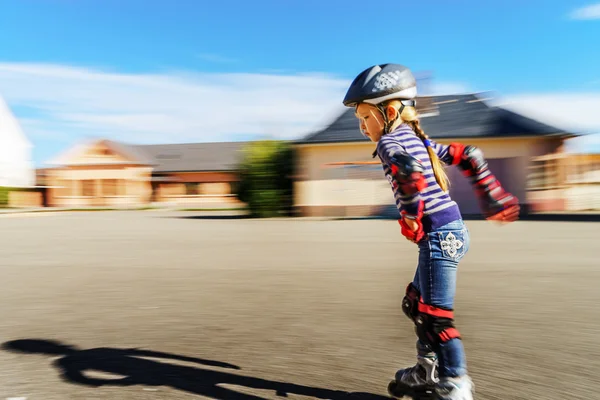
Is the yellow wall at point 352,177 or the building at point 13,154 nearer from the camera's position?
the yellow wall at point 352,177

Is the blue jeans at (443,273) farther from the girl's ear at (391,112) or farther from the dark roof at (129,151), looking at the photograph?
the dark roof at (129,151)

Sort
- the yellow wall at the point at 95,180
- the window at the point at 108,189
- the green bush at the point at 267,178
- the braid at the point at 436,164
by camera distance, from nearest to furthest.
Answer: the braid at the point at 436,164 < the green bush at the point at 267,178 < the yellow wall at the point at 95,180 < the window at the point at 108,189

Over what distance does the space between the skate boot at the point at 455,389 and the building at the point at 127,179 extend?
45.4m

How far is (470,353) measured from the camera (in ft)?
13.4

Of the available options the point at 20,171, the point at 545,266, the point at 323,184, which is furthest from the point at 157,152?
the point at 545,266

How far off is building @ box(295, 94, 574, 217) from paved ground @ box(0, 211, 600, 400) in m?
15.0

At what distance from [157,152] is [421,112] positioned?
56656 mm

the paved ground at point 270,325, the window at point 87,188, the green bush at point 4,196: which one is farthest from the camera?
the window at point 87,188

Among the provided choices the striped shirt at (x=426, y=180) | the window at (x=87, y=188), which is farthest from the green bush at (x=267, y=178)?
the window at (x=87, y=188)

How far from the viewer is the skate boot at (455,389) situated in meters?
2.85

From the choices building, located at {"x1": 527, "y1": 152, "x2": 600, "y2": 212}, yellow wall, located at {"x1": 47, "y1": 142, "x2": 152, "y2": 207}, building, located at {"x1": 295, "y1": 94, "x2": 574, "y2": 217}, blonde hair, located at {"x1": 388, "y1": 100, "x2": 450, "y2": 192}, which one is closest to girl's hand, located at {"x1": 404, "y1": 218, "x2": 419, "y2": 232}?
blonde hair, located at {"x1": 388, "y1": 100, "x2": 450, "y2": 192}

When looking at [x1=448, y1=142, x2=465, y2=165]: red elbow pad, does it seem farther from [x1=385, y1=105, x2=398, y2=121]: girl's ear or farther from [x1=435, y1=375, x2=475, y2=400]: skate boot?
[x1=435, y1=375, x2=475, y2=400]: skate boot

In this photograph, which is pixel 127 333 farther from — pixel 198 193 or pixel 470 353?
pixel 198 193

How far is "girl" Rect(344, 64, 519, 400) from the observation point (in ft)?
9.21
